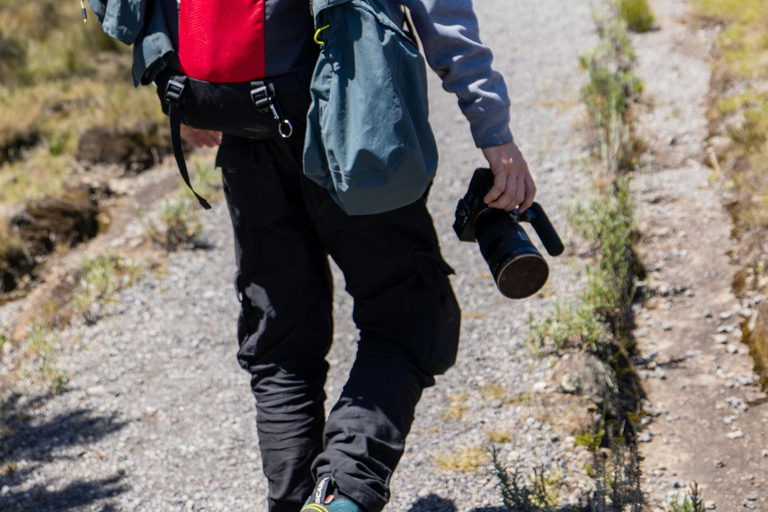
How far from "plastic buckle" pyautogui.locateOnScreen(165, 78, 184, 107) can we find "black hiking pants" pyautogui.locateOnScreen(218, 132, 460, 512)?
0.17 metres

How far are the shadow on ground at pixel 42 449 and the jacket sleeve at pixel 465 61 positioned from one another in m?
1.85

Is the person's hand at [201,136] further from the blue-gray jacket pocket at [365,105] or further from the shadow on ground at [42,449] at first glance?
the shadow on ground at [42,449]

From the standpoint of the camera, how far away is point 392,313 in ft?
5.27

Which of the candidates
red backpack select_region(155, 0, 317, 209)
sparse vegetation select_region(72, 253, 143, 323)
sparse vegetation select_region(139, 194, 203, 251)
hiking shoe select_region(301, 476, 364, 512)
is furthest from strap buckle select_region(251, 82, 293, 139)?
sparse vegetation select_region(139, 194, 203, 251)

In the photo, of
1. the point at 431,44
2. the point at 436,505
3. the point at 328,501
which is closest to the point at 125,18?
the point at 431,44

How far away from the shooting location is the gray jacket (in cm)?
146

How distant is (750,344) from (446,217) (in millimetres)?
1775

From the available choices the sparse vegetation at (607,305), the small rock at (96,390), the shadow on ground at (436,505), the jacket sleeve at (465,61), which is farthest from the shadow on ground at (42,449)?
the jacket sleeve at (465,61)

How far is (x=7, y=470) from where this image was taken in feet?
8.53

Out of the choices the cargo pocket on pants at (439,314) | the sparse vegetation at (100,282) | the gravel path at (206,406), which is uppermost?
the cargo pocket on pants at (439,314)

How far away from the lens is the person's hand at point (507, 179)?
1.58 m

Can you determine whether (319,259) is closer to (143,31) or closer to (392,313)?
(392,313)

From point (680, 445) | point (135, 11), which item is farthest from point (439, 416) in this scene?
point (135, 11)

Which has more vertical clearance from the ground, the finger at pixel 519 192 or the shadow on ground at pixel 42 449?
the finger at pixel 519 192
